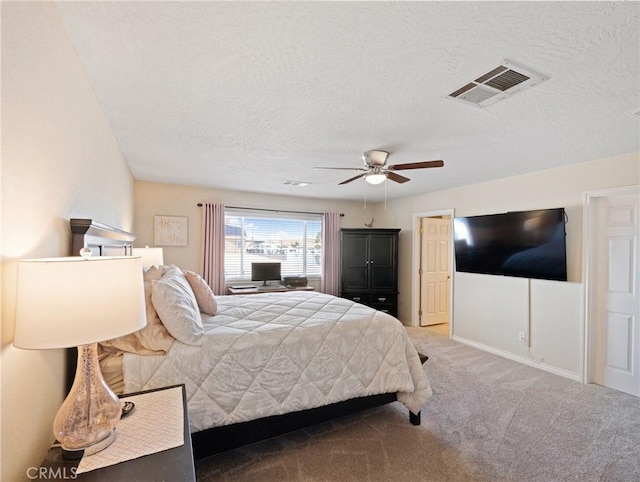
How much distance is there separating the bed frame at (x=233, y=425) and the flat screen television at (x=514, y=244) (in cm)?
248

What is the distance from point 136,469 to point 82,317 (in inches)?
21.1

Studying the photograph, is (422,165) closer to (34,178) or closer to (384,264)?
(34,178)

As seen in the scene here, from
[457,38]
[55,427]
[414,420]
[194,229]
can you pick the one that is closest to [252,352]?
[55,427]

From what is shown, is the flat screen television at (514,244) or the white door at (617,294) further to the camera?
the flat screen television at (514,244)

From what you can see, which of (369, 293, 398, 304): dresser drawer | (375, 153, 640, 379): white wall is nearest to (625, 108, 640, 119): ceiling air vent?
(375, 153, 640, 379): white wall

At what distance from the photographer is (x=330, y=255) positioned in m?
6.05

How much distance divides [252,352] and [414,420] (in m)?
1.50

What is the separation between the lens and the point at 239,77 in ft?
5.81

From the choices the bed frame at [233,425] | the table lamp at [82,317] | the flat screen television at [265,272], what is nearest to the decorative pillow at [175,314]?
the bed frame at [233,425]

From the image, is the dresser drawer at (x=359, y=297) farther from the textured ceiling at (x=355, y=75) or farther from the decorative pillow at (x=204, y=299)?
the decorative pillow at (x=204, y=299)

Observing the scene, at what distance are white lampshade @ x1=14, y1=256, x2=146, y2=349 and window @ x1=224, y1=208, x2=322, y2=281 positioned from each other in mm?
4445

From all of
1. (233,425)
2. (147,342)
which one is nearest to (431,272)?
(233,425)

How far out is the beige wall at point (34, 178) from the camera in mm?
893

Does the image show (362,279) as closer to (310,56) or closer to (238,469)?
(238,469)
